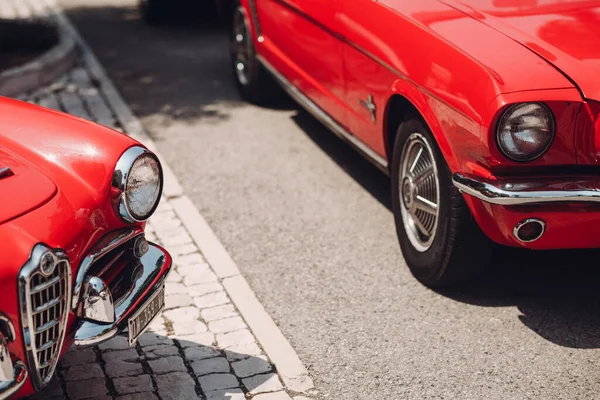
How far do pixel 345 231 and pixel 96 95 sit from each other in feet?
11.4

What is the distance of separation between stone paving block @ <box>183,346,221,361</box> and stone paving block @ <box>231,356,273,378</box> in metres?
0.14

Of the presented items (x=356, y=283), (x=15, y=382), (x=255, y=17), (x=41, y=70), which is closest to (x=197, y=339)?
(x=356, y=283)

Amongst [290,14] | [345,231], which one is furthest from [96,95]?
[345,231]

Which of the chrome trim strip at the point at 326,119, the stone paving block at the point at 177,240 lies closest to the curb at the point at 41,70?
the chrome trim strip at the point at 326,119

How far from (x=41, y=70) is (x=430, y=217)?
16.1 ft

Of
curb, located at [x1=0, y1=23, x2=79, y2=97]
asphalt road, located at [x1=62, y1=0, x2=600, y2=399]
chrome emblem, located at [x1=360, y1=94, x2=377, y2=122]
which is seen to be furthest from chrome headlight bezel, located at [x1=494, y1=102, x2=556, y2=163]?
curb, located at [x1=0, y1=23, x2=79, y2=97]

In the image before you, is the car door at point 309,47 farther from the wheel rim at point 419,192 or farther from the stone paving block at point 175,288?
the stone paving block at point 175,288

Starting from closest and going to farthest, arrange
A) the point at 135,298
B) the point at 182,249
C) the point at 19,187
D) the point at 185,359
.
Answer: the point at 19,187
the point at 135,298
the point at 185,359
the point at 182,249

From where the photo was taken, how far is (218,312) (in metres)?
4.46

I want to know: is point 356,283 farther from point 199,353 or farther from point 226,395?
point 226,395

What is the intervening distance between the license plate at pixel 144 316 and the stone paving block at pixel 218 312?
0.79 meters

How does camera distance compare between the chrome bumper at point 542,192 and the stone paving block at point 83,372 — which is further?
the stone paving block at point 83,372

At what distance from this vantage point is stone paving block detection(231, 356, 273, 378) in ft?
12.9

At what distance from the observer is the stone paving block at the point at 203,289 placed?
4.66 meters
